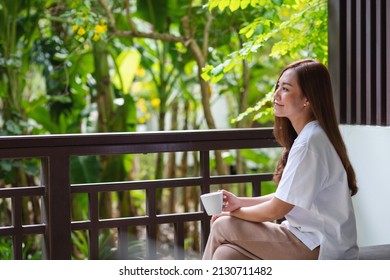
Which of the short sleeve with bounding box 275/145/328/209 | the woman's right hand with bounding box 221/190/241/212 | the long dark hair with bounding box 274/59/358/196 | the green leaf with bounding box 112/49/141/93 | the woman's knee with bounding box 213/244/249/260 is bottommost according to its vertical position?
the woman's knee with bounding box 213/244/249/260

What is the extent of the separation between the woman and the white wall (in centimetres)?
47

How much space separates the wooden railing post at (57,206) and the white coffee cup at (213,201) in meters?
0.64

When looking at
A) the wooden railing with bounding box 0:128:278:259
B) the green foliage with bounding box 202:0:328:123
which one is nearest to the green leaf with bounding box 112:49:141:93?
the green foliage with bounding box 202:0:328:123

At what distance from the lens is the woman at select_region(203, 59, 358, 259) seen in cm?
205

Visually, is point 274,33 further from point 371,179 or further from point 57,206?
point 57,206

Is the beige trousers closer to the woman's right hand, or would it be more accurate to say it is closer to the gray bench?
the woman's right hand

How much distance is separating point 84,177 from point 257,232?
8.45ft

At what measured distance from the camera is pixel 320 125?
2.09 meters

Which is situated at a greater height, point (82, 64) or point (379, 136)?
point (82, 64)

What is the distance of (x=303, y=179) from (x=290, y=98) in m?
0.27

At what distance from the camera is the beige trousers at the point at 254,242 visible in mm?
2117

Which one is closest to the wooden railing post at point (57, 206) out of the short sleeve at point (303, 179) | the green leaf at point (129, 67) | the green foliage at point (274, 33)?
the green foliage at point (274, 33)
